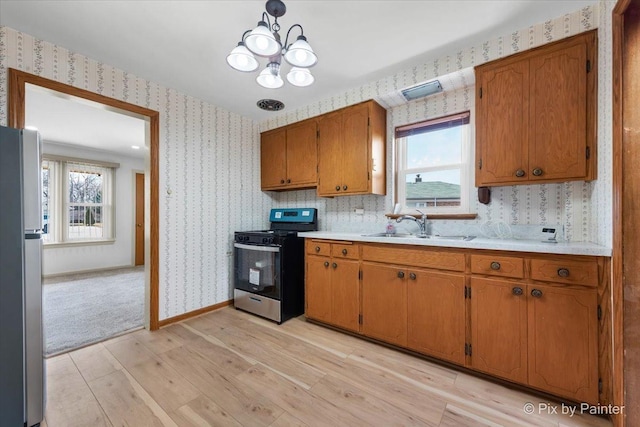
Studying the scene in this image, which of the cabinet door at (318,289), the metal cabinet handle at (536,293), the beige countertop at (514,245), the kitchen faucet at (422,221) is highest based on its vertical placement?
the kitchen faucet at (422,221)

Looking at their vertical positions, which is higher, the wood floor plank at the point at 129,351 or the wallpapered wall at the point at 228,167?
the wallpapered wall at the point at 228,167

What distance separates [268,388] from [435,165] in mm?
2368

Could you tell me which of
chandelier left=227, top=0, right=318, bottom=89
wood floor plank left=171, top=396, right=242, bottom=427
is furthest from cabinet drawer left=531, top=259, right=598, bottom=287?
wood floor plank left=171, top=396, right=242, bottom=427

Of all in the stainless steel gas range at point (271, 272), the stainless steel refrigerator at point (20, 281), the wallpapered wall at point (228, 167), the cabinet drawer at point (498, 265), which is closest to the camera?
the stainless steel refrigerator at point (20, 281)

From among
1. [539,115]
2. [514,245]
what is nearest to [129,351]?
[514,245]

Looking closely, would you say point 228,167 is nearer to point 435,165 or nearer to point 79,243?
point 435,165

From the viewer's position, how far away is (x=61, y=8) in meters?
1.70

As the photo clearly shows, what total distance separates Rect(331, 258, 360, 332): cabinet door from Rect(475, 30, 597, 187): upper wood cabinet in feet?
4.25

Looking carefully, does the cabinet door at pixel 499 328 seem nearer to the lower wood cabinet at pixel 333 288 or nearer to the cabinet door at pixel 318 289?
the lower wood cabinet at pixel 333 288

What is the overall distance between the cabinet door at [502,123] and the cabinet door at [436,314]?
2.74 ft

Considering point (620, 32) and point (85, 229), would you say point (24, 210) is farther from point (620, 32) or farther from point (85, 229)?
point (85, 229)

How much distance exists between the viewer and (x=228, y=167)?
11.0ft

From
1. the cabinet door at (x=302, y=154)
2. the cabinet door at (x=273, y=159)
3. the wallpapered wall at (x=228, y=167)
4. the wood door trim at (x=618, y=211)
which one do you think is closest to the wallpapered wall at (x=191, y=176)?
the wallpapered wall at (x=228, y=167)

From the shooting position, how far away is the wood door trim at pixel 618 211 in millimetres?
1305
